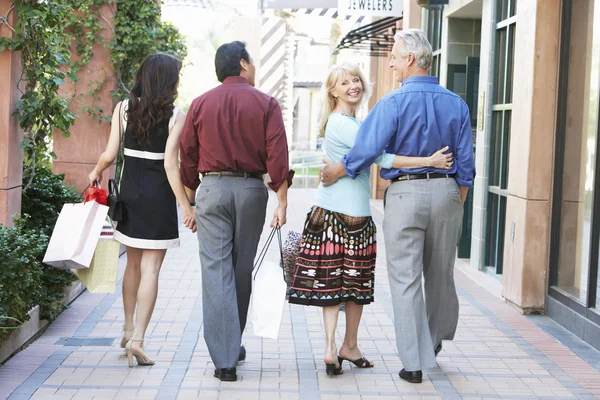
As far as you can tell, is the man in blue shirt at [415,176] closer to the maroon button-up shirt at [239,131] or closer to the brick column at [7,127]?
the maroon button-up shirt at [239,131]

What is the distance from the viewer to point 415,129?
5066 mm

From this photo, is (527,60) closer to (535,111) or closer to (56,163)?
(535,111)

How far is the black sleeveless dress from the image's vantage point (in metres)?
5.33

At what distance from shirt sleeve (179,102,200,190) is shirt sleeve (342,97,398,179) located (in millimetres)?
825

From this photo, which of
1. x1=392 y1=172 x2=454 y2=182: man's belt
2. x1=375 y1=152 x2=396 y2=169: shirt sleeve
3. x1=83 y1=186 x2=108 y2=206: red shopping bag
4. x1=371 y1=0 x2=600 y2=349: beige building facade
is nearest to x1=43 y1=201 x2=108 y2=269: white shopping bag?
x1=83 y1=186 x2=108 y2=206: red shopping bag

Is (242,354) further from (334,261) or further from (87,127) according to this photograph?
(87,127)

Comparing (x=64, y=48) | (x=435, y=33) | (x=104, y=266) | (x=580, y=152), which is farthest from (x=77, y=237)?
(x=435, y=33)

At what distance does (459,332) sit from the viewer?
260 inches

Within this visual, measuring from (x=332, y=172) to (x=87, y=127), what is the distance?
5.61 m

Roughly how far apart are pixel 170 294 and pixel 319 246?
114 inches

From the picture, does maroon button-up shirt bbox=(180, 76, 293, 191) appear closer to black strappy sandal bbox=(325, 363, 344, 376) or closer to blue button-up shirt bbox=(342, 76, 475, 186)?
blue button-up shirt bbox=(342, 76, 475, 186)

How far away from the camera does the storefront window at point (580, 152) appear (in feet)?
→ 21.4

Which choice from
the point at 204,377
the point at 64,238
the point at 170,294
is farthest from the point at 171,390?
the point at 170,294

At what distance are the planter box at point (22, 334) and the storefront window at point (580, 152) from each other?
3.55 m
